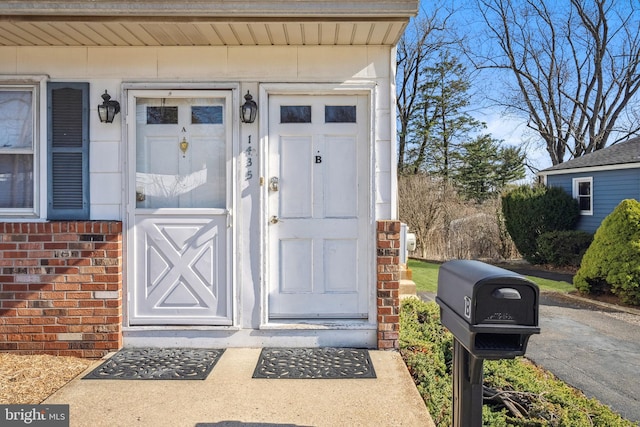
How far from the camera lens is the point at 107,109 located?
3812mm

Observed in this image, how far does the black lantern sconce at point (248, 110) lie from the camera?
3.82 m

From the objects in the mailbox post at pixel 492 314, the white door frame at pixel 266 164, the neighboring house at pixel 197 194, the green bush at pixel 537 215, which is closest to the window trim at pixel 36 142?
the neighboring house at pixel 197 194

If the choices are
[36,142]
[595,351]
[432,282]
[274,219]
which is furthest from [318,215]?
[432,282]

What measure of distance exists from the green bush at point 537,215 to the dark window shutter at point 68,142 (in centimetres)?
1268

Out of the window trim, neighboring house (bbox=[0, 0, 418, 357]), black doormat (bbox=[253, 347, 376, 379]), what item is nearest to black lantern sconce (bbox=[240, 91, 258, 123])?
neighboring house (bbox=[0, 0, 418, 357])

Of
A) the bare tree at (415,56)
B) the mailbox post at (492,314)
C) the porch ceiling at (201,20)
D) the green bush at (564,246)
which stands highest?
the bare tree at (415,56)

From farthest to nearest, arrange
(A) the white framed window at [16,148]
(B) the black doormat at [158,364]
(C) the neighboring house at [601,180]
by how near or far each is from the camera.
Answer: (C) the neighboring house at [601,180] → (A) the white framed window at [16,148] → (B) the black doormat at [158,364]

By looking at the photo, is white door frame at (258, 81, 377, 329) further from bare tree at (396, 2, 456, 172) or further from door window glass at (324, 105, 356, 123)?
bare tree at (396, 2, 456, 172)

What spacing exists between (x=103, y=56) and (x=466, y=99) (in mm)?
20436

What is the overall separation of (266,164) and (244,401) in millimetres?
1940

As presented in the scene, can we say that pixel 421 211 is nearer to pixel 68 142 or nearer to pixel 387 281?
pixel 387 281

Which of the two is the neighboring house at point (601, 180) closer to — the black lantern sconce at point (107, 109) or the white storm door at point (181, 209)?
the white storm door at point (181, 209)

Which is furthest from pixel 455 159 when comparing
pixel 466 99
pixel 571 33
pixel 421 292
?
pixel 421 292

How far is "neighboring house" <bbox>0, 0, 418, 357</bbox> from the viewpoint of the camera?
3.85 m
